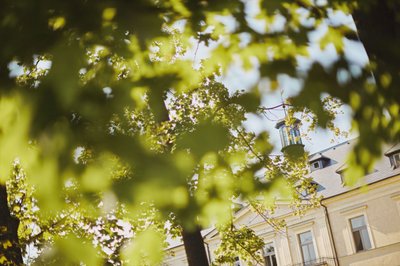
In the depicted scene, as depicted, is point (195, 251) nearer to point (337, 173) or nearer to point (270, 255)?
point (337, 173)

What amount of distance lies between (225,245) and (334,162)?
17.3 m

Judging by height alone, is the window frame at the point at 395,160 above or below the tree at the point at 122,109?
above

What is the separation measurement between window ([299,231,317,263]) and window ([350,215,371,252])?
8.99 feet

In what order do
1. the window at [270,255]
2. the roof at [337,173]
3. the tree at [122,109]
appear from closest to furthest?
1. the tree at [122,109]
2. the roof at [337,173]
3. the window at [270,255]

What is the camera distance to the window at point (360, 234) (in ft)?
86.9

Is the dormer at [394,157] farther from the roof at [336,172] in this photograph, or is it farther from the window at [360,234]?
the window at [360,234]

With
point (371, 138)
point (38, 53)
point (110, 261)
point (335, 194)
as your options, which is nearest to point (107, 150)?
point (38, 53)

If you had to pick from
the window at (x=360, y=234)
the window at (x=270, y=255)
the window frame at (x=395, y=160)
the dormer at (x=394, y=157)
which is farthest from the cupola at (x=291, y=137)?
the window at (x=270, y=255)

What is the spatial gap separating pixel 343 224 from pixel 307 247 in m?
2.83

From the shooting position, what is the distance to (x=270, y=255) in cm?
3064

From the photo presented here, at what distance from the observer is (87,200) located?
8.55ft

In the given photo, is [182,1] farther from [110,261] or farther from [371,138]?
[110,261]

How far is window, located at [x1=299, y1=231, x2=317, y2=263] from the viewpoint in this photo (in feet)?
92.9

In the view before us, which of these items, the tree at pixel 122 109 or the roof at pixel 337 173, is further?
the roof at pixel 337 173
